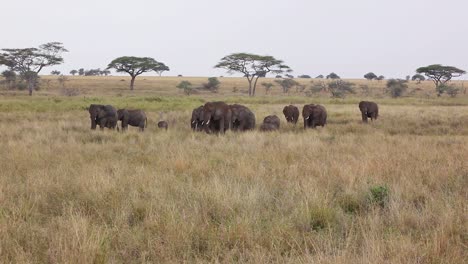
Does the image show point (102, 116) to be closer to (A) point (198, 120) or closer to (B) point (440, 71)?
(A) point (198, 120)

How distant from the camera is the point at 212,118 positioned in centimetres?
1772

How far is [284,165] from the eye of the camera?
28.2ft

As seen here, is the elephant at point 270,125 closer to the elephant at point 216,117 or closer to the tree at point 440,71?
the elephant at point 216,117

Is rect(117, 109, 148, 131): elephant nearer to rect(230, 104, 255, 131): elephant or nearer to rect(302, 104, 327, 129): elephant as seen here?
rect(230, 104, 255, 131): elephant

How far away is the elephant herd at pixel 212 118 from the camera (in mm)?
17594

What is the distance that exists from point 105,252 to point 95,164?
4909 millimetres

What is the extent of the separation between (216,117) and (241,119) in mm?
2101

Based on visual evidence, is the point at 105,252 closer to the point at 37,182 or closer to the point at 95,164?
the point at 37,182

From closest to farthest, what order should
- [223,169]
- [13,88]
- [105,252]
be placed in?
[105,252] < [223,169] < [13,88]

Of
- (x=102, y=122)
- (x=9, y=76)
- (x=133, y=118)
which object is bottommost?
(x=102, y=122)

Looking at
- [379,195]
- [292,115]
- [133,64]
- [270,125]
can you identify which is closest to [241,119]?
[270,125]

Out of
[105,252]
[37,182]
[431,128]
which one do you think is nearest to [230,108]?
[431,128]

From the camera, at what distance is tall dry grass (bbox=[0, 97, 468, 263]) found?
159 inches

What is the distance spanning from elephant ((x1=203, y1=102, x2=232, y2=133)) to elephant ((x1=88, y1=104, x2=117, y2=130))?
420 cm
